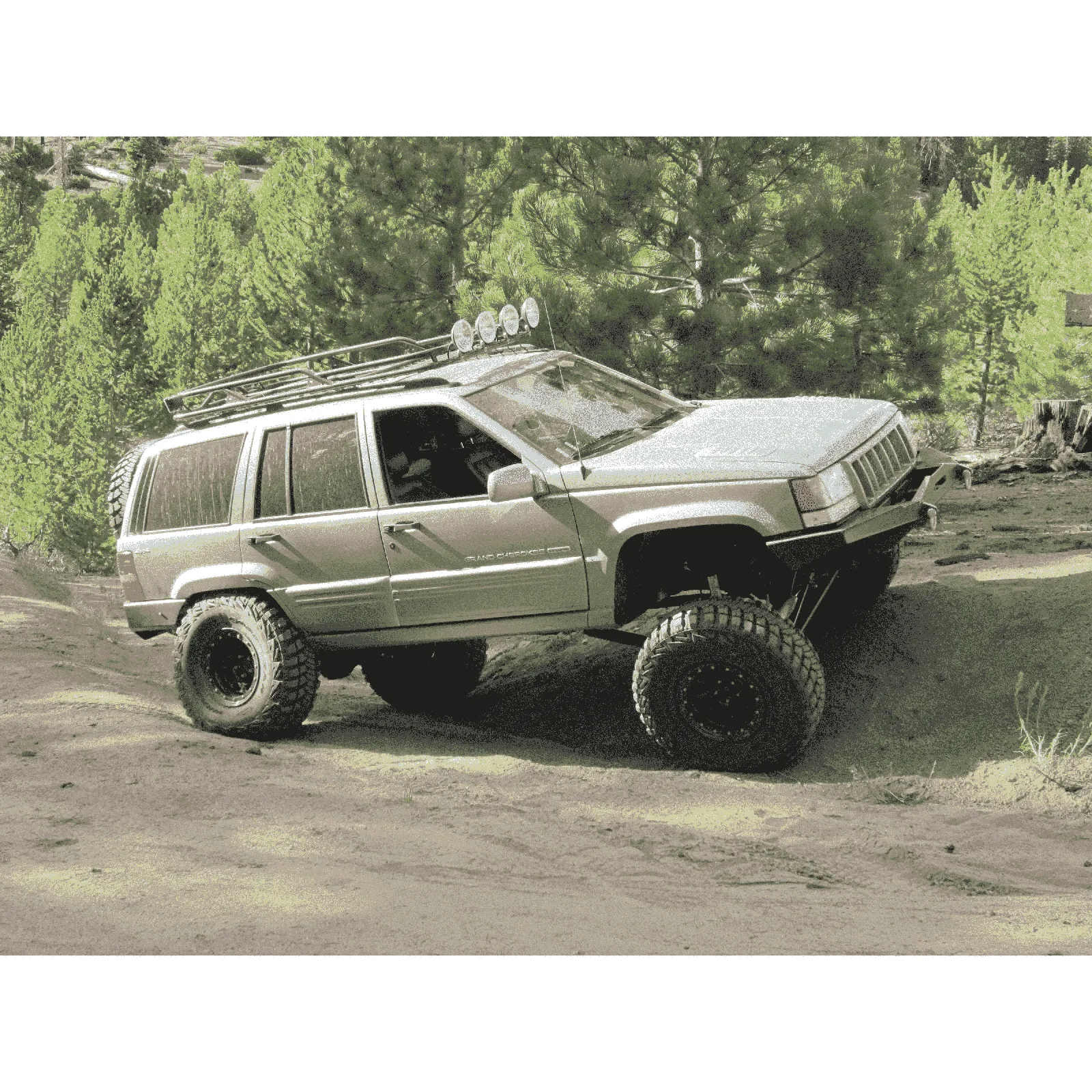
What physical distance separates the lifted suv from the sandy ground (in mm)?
316

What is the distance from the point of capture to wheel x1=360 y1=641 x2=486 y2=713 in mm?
6438

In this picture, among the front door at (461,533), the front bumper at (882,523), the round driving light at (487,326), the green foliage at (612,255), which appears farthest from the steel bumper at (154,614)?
the front bumper at (882,523)

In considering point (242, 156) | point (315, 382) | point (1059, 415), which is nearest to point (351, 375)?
point (315, 382)

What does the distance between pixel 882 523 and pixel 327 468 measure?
226cm

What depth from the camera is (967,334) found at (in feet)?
23.5

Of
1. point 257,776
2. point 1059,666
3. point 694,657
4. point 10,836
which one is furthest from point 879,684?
point 10,836

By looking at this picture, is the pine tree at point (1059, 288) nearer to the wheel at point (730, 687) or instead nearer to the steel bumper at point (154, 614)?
the wheel at point (730, 687)

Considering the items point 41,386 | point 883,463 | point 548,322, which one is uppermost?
point 548,322

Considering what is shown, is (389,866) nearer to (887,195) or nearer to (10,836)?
(10,836)

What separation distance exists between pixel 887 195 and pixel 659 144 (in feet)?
3.99

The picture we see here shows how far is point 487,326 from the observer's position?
541 cm

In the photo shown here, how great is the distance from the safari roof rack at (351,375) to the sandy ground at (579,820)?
1382 millimetres

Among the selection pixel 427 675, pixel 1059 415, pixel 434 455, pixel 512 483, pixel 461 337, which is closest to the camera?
pixel 512 483

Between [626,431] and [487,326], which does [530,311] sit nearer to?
[487,326]
